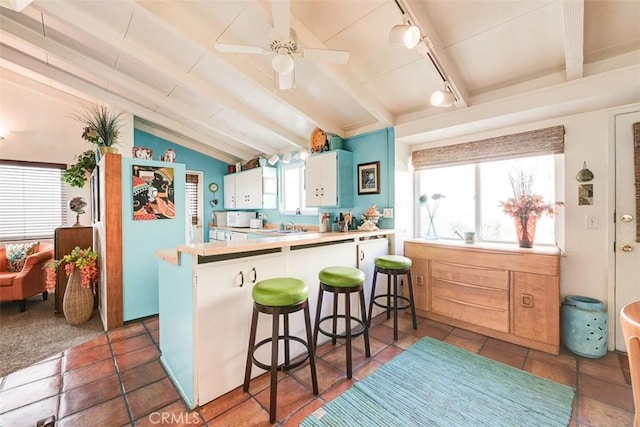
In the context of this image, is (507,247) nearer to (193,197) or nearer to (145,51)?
(145,51)

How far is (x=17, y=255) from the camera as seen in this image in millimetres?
3477

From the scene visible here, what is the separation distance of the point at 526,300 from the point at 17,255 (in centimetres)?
614

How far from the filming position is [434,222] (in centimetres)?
336

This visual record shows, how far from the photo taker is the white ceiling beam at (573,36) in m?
1.54

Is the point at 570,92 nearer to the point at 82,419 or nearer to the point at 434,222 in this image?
the point at 434,222

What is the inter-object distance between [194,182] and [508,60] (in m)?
5.42

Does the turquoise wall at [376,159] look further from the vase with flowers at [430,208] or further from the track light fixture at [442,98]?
the track light fixture at [442,98]

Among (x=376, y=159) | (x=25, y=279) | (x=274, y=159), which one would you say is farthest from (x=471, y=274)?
(x=25, y=279)

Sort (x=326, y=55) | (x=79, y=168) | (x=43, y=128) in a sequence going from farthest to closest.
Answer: (x=43, y=128) < (x=79, y=168) < (x=326, y=55)

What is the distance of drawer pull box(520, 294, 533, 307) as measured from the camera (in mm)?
2307

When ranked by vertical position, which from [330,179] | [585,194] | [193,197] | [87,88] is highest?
[87,88]

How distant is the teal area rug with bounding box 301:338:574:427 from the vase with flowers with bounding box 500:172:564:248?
1240mm

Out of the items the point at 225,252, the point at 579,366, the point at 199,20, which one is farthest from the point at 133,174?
the point at 579,366

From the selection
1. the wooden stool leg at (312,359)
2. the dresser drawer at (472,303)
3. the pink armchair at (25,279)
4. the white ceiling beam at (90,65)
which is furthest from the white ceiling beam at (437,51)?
the pink armchair at (25,279)
